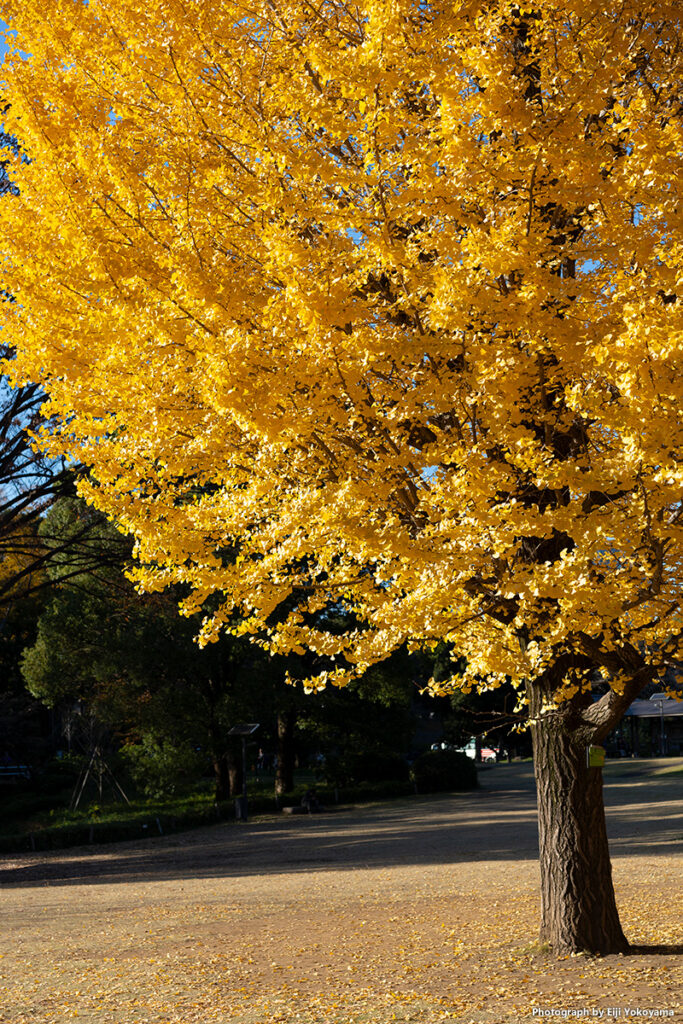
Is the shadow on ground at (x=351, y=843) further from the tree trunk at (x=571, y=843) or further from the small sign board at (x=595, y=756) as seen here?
the small sign board at (x=595, y=756)

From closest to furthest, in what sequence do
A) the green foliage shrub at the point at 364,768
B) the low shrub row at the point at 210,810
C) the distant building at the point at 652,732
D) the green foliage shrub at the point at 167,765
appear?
the low shrub row at the point at 210,810
the green foliage shrub at the point at 167,765
the green foliage shrub at the point at 364,768
the distant building at the point at 652,732

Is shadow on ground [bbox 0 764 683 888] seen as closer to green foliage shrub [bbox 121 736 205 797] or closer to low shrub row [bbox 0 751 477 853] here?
low shrub row [bbox 0 751 477 853]

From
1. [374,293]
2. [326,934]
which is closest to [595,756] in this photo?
[326,934]

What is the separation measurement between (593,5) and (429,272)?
1.77 metres

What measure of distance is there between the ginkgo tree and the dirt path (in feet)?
6.65

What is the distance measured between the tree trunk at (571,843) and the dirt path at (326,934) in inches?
7.9

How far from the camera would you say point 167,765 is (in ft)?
78.1

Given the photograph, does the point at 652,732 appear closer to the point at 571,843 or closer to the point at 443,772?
the point at 443,772

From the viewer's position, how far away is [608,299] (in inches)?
212

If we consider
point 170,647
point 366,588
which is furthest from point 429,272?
point 170,647

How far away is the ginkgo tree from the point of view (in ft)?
16.2

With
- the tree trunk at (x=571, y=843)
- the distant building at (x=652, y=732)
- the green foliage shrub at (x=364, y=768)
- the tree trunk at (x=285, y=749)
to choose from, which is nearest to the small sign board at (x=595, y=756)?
the tree trunk at (x=571, y=843)

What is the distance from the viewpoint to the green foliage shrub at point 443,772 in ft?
98.8

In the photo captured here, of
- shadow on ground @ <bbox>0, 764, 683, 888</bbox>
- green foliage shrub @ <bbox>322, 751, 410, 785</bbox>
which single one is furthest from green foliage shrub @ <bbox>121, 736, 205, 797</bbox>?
green foliage shrub @ <bbox>322, 751, 410, 785</bbox>
